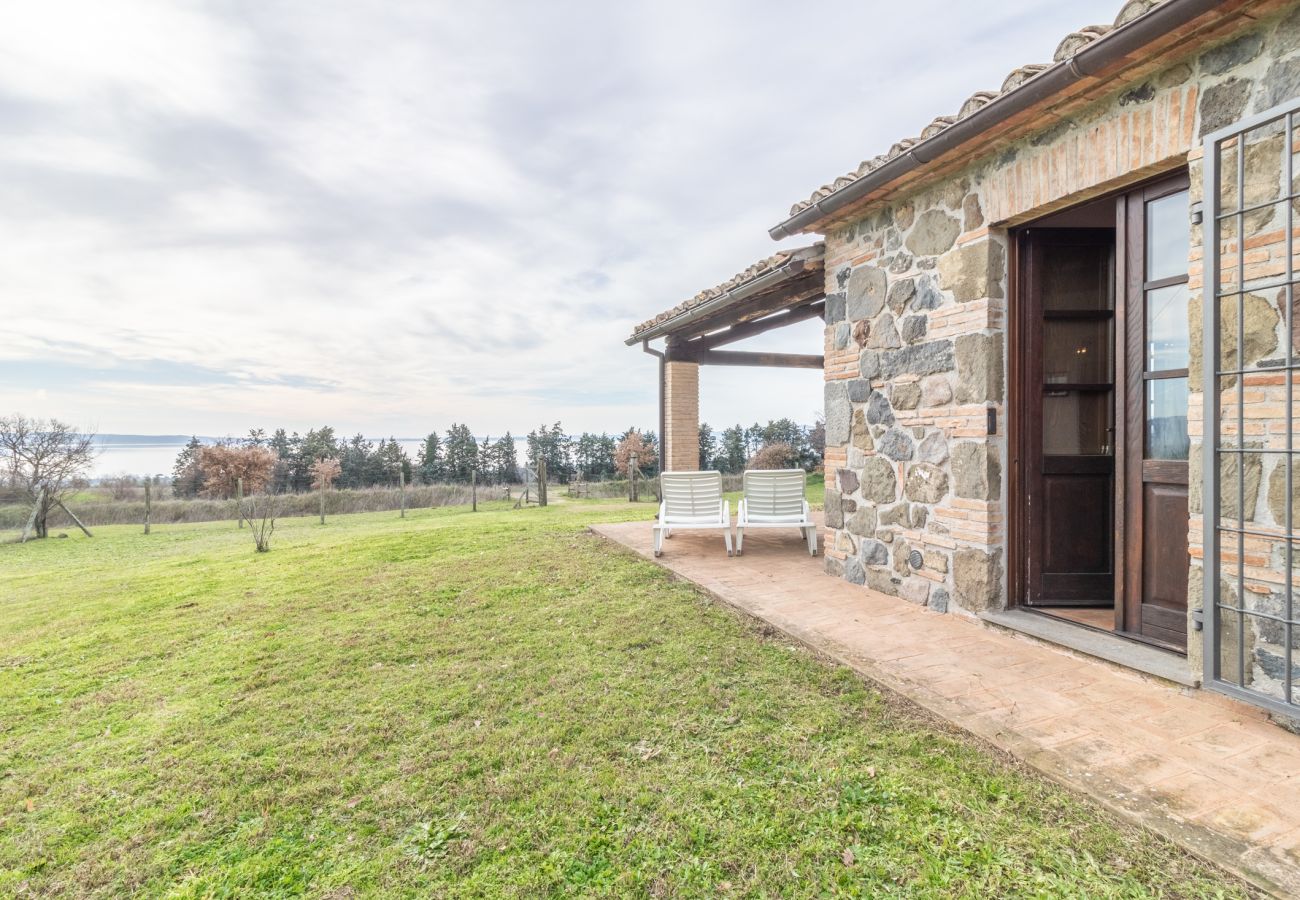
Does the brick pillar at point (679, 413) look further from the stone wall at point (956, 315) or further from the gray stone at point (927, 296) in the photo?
the gray stone at point (927, 296)

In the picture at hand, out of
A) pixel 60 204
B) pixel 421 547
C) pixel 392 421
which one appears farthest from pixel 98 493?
pixel 421 547

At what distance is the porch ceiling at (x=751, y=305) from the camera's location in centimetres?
493

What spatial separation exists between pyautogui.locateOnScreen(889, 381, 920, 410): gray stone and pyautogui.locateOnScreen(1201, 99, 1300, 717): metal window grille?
5.15 ft

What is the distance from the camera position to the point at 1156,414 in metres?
2.73

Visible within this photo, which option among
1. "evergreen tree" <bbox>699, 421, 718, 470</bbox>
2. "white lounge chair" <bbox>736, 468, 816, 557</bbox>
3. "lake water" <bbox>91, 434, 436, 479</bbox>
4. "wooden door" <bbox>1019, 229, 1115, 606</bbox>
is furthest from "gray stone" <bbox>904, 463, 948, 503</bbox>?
"evergreen tree" <bbox>699, 421, 718, 470</bbox>

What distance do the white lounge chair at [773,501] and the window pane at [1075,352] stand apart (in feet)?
8.05

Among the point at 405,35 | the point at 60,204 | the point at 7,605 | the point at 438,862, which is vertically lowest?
the point at 7,605

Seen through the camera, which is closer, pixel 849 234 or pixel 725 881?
pixel 725 881

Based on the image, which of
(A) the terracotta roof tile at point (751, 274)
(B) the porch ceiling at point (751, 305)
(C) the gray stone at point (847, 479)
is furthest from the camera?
(B) the porch ceiling at point (751, 305)

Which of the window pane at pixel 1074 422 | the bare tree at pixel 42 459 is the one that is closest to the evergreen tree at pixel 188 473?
the bare tree at pixel 42 459

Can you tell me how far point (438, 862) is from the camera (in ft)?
5.08

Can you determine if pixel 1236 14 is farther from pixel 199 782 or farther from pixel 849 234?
pixel 199 782

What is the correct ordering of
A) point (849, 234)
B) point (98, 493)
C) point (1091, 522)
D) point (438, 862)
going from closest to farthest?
point (438, 862), point (1091, 522), point (849, 234), point (98, 493)

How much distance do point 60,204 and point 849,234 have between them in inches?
437
